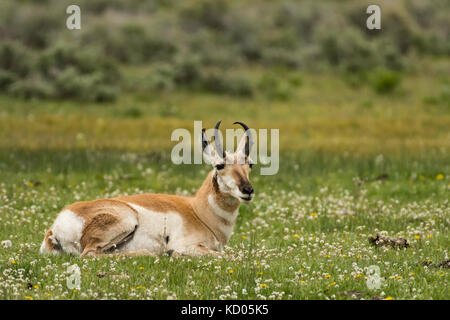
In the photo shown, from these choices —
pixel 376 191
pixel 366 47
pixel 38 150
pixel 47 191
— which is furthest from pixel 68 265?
pixel 366 47

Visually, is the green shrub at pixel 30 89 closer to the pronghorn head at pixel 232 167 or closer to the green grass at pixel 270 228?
the green grass at pixel 270 228

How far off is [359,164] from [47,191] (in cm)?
861

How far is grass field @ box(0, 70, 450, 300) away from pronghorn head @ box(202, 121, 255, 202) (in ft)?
3.15

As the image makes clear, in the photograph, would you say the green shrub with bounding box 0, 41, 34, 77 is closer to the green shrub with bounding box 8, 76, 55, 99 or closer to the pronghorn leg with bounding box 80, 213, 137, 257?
the green shrub with bounding box 8, 76, 55, 99

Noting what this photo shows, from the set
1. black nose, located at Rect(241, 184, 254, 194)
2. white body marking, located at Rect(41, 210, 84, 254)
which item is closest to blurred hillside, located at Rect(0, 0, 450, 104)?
white body marking, located at Rect(41, 210, 84, 254)

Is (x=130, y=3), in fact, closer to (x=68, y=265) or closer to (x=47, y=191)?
(x=47, y=191)

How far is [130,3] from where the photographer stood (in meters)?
49.1

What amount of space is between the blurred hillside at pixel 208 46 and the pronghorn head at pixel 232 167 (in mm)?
19340

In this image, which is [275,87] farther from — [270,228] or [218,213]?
[218,213]

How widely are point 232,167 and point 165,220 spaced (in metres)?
1.35

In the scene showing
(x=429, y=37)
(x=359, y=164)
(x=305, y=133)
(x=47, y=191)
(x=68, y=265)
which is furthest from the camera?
(x=429, y=37)

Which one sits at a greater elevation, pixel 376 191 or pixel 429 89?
pixel 429 89

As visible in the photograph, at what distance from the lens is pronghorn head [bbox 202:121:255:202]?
11086 mm

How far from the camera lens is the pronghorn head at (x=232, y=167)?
11086mm
